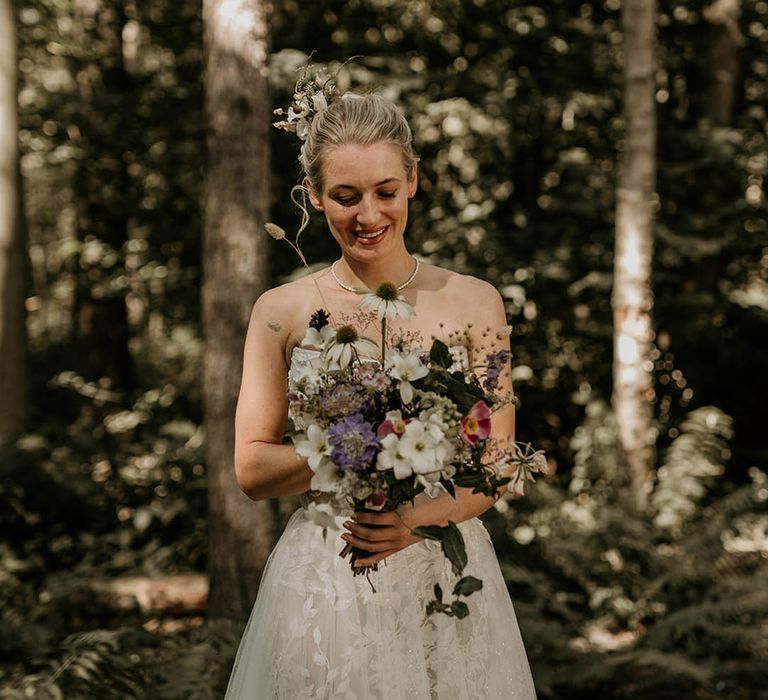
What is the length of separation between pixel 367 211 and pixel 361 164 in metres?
0.12

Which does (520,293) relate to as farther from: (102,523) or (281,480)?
(281,480)

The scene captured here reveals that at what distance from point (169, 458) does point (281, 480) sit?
230 inches

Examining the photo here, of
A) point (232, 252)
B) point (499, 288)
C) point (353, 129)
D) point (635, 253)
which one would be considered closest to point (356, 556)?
point (353, 129)

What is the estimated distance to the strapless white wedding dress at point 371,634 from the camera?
89.4 inches

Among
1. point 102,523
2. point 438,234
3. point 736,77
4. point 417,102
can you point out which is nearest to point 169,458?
point 102,523

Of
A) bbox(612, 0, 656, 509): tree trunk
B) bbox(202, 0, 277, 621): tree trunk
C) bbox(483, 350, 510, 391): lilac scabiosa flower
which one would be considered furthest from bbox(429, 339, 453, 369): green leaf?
bbox(612, 0, 656, 509): tree trunk

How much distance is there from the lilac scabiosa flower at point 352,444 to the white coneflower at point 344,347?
16 centimetres

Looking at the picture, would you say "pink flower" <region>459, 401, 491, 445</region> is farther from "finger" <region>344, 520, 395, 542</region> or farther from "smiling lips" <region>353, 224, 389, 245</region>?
"smiling lips" <region>353, 224, 389, 245</region>

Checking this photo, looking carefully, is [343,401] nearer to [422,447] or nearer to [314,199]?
[422,447]

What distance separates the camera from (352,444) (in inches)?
71.6

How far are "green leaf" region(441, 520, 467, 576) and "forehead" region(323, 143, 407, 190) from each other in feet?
2.90

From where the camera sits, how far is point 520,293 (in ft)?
22.5

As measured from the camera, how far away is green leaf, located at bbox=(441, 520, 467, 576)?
192cm

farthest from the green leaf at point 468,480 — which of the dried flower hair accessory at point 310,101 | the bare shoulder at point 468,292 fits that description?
the dried flower hair accessory at point 310,101
